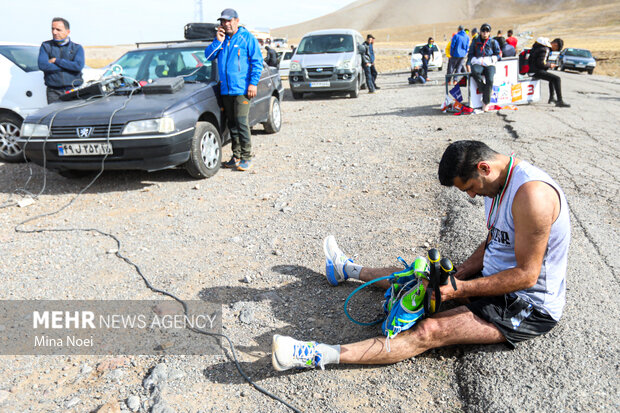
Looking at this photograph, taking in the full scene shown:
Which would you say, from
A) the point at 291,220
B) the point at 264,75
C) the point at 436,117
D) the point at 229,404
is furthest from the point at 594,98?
the point at 229,404

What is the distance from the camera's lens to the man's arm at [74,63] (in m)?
6.70

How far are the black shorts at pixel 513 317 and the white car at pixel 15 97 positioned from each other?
6.75 m

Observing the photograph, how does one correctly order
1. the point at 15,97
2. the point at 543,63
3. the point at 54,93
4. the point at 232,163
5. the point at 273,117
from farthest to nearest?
the point at 543,63
the point at 273,117
the point at 15,97
the point at 54,93
the point at 232,163

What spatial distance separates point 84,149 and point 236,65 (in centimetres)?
212

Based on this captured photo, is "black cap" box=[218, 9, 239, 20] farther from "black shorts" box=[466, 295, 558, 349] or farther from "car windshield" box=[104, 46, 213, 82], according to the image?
"black shorts" box=[466, 295, 558, 349]

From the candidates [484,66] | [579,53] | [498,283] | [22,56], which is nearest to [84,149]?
[22,56]

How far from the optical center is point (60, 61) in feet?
22.0

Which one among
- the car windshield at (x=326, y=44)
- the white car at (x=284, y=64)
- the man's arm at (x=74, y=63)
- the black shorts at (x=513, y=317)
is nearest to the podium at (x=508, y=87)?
the car windshield at (x=326, y=44)

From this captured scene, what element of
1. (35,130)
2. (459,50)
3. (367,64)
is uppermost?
(459,50)

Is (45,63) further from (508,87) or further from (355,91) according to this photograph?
(508,87)

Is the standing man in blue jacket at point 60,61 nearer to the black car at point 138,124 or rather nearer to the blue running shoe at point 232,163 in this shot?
the black car at point 138,124

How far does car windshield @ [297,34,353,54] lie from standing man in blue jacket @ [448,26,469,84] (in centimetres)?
280

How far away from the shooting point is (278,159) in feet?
23.3

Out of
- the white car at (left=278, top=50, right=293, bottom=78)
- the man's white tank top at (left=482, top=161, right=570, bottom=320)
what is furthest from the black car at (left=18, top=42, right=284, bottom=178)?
the white car at (left=278, top=50, right=293, bottom=78)
